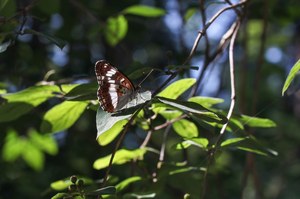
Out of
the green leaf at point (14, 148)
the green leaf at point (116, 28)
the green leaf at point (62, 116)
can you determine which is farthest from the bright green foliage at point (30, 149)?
the green leaf at point (62, 116)

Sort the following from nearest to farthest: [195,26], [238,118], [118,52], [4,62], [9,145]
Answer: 1. [238,118]
2. [4,62]
3. [9,145]
4. [118,52]
5. [195,26]

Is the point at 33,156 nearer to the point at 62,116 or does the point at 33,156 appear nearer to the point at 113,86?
the point at 62,116

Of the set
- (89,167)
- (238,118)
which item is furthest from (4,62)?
(238,118)

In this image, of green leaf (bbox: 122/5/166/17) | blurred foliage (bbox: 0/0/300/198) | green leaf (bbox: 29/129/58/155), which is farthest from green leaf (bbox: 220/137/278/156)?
green leaf (bbox: 29/129/58/155)

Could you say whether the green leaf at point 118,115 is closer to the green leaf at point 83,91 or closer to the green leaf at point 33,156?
the green leaf at point 83,91

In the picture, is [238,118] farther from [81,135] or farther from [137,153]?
[81,135]

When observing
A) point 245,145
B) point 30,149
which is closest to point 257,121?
point 245,145
